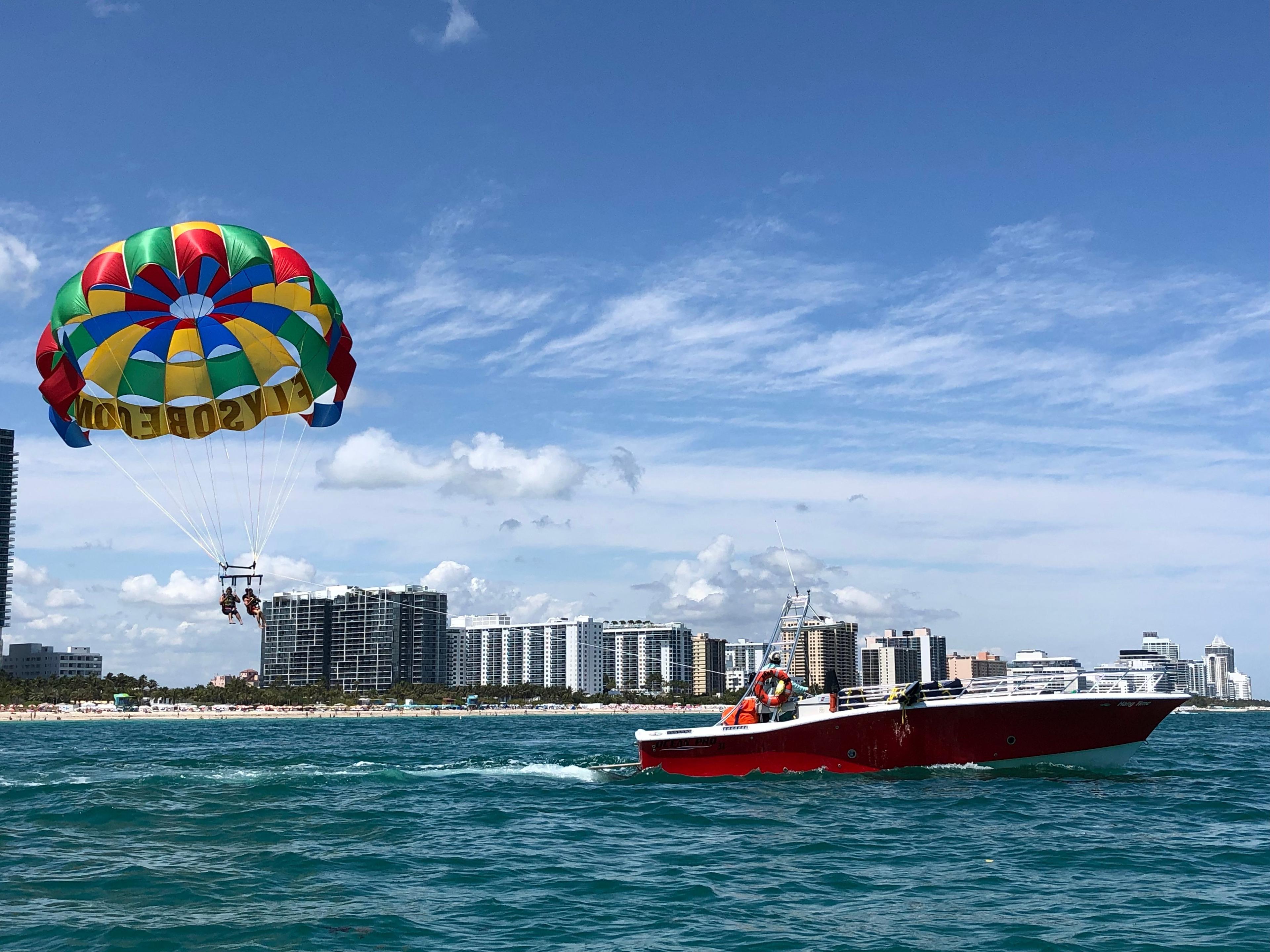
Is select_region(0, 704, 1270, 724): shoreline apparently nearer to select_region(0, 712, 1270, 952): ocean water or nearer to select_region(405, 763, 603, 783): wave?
select_region(405, 763, 603, 783): wave

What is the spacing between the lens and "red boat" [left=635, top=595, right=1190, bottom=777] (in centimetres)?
2420

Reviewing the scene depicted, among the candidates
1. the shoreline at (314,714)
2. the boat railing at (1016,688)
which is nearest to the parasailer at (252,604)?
the boat railing at (1016,688)

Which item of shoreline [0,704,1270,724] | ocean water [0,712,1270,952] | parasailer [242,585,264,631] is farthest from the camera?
shoreline [0,704,1270,724]

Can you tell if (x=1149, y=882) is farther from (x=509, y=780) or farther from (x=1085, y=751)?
(x=509, y=780)

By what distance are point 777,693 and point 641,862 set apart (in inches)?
427

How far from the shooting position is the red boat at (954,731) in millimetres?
24203

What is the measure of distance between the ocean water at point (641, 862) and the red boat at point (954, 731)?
485 mm

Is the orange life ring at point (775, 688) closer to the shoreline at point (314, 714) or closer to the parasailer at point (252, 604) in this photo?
the parasailer at point (252, 604)

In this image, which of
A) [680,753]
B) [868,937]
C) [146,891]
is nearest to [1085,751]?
[680,753]

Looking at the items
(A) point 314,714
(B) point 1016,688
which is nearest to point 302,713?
(A) point 314,714

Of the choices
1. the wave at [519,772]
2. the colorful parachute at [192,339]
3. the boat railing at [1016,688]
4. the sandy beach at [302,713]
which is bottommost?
the sandy beach at [302,713]

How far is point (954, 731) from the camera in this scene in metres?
24.3

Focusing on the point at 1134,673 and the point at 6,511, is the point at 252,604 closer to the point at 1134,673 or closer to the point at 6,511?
the point at 1134,673

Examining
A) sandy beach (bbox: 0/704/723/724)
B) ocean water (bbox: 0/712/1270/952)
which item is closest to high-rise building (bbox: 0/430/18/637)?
sandy beach (bbox: 0/704/723/724)
